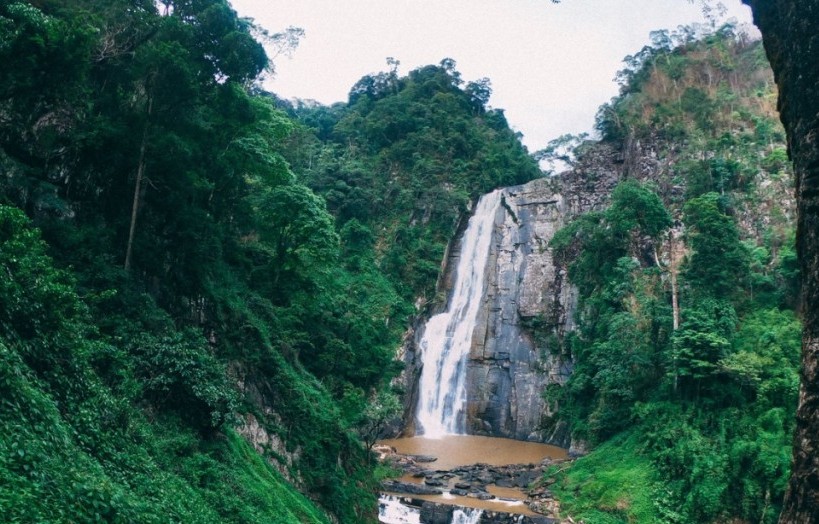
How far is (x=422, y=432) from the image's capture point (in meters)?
29.3

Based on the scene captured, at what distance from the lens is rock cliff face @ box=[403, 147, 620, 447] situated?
29719 millimetres

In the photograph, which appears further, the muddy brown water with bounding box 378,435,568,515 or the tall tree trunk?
the muddy brown water with bounding box 378,435,568,515

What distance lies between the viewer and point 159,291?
45.5 ft

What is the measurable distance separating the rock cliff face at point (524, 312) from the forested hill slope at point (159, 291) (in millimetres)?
9220

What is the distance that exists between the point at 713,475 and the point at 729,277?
8.34 m

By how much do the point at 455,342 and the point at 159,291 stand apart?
829 inches

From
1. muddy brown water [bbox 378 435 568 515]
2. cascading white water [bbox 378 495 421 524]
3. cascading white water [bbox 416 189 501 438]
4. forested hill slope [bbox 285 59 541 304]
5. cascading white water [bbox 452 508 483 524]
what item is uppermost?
forested hill slope [bbox 285 59 541 304]

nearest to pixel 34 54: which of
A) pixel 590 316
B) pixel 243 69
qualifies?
pixel 243 69

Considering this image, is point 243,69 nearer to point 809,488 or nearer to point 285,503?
point 285,503

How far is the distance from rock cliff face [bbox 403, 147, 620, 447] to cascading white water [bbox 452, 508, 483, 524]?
33.5 feet

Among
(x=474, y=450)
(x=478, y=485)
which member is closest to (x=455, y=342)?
(x=474, y=450)

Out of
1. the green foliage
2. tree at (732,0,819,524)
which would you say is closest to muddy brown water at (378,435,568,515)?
the green foliage

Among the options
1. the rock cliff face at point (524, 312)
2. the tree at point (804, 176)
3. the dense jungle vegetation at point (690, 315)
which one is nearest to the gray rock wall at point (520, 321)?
the rock cliff face at point (524, 312)

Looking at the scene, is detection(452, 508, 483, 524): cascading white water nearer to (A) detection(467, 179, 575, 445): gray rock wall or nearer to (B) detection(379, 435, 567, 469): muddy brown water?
(B) detection(379, 435, 567, 469): muddy brown water
